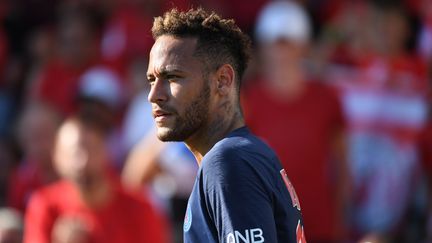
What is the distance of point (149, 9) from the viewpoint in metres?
9.88

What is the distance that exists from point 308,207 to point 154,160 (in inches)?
43.0

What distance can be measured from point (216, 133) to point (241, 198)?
0.43 metres

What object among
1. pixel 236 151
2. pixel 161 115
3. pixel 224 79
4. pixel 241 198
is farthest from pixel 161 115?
pixel 241 198

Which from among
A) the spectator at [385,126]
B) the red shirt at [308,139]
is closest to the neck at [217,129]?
the red shirt at [308,139]

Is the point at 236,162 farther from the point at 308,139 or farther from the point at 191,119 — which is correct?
the point at 308,139

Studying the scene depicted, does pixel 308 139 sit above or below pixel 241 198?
below

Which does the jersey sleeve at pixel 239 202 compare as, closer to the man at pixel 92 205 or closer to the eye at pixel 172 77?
the eye at pixel 172 77

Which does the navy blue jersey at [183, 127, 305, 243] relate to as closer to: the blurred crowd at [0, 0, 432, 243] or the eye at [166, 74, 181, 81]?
the eye at [166, 74, 181, 81]

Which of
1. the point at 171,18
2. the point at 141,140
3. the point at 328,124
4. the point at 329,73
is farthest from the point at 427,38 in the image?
the point at 171,18

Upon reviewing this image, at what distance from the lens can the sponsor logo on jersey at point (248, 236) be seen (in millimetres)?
3492

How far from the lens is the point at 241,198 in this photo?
3506 millimetres

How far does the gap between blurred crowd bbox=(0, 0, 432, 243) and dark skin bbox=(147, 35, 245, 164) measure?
2.86 m

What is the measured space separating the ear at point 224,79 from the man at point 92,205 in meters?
3.11

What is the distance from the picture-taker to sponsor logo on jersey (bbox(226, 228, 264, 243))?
349cm
